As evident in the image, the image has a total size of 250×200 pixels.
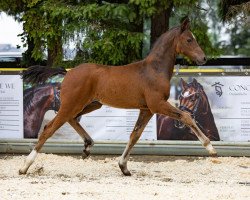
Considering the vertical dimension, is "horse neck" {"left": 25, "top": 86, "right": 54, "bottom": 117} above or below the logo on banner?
below

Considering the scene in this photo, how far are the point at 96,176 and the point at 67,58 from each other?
4.76 metres

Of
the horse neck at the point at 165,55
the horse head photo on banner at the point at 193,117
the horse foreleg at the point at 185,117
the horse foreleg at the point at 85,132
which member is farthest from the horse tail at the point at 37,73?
the horse head photo on banner at the point at 193,117

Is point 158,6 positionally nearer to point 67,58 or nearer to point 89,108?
point 67,58

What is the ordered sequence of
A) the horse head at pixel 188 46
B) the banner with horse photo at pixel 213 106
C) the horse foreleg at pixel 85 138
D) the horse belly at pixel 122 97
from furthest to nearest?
the banner with horse photo at pixel 213 106, the horse foreleg at pixel 85 138, the horse belly at pixel 122 97, the horse head at pixel 188 46

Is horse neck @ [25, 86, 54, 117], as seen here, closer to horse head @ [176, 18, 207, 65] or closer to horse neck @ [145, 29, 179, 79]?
horse neck @ [145, 29, 179, 79]

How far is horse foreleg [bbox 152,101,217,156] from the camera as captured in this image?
29.0 ft

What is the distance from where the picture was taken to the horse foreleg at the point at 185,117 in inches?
348

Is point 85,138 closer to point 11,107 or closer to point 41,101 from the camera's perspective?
point 41,101

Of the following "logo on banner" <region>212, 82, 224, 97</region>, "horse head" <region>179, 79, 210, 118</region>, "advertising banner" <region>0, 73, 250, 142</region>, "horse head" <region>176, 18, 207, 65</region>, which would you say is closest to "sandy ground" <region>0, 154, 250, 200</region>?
"advertising banner" <region>0, 73, 250, 142</region>

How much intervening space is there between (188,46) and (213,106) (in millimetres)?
2612

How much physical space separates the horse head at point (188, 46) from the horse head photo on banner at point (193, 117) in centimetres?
241

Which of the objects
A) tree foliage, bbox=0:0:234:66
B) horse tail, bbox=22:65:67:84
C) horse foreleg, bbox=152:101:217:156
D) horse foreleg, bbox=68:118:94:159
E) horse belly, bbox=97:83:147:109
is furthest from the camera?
tree foliage, bbox=0:0:234:66

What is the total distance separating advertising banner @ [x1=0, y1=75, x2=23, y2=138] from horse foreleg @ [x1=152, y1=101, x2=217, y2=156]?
3970 mm

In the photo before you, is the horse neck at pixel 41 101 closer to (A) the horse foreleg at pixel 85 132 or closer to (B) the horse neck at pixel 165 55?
(A) the horse foreleg at pixel 85 132
